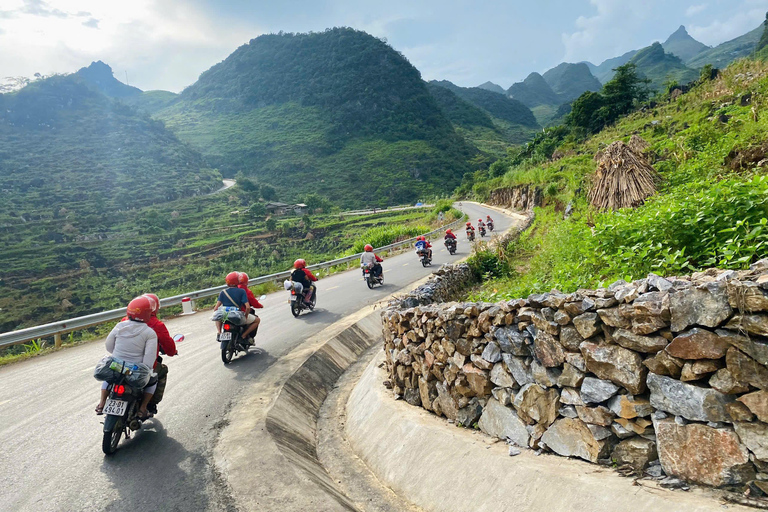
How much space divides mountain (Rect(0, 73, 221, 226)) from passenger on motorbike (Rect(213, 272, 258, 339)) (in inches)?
2495

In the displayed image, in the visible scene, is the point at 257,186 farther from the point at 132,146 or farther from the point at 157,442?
the point at 157,442

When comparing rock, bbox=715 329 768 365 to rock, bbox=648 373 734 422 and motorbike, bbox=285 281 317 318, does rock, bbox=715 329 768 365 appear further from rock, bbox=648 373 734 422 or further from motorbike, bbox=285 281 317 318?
motorbike, bbox=285 281 317 318

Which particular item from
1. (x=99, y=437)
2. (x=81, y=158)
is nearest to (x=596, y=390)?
(x=99, y=437)

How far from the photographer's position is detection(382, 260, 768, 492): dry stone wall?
9.16 ft

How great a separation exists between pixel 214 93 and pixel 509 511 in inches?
8574

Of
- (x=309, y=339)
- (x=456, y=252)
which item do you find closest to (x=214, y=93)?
(x=456, y=252)

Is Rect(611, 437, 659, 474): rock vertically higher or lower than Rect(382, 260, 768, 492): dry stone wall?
lower

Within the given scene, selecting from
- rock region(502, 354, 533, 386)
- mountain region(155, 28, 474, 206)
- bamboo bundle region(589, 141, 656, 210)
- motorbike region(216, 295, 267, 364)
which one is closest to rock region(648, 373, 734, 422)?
rock region(502, 354, 533, 386)

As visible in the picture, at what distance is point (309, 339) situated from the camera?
10242 millimetres

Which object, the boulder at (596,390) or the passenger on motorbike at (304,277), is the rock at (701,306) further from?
the passenger on motorbike at (304,277)

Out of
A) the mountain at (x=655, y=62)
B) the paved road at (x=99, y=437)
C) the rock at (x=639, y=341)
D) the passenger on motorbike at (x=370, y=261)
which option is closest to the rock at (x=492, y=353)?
the rock at (x=639, y=341)

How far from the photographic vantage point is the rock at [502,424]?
4273 mm

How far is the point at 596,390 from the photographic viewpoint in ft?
11.6

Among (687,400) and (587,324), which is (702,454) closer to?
(687,400)
